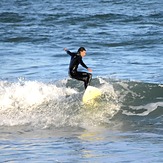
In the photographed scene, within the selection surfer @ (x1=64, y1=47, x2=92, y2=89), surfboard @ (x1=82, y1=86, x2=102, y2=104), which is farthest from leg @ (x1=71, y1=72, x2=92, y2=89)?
surfboard @ (x1=82, y1=86, x2=102, y2=104)

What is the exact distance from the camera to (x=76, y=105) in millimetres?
14844

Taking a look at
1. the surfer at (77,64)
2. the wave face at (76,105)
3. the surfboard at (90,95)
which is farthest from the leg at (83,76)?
the wave face at (76,105)

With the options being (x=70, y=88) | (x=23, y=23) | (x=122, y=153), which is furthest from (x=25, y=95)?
(x=23, y=23)

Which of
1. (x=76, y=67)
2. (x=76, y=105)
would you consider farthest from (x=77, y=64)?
(x=76, y=105)

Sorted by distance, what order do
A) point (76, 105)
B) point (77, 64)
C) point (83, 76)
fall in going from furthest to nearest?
1. point (76, 105)
2. point (83, 76)
3. point (77, 64)

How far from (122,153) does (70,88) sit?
762 cm

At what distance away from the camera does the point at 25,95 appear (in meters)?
15.7

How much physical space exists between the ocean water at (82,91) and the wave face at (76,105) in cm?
2

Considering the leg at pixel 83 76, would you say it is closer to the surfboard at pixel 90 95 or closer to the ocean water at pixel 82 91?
the surfboard at pixel 90 95

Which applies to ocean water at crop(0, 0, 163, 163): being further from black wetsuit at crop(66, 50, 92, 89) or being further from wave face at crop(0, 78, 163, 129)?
black wetsuit at crop(66, 50, 92, 89)

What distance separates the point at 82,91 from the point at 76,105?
1.87 m

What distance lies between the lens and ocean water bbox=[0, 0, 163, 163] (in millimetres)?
10172

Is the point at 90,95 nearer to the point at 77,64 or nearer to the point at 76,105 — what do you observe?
the point at 76,105

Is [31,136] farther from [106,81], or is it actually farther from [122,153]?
[106,81]
